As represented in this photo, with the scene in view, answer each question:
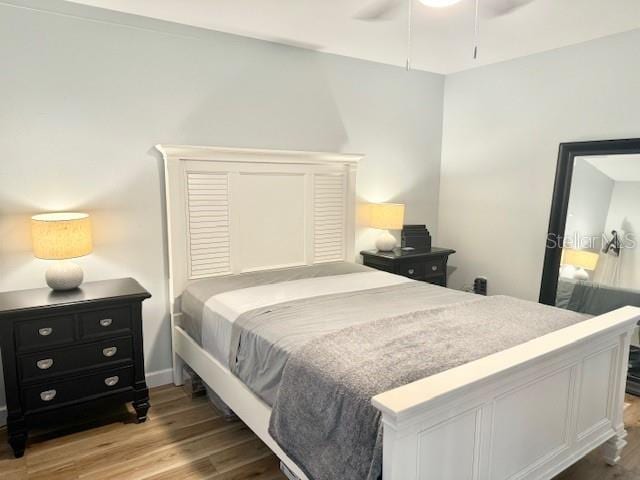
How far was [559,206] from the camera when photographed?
11.4 feet

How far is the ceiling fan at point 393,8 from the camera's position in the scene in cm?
252

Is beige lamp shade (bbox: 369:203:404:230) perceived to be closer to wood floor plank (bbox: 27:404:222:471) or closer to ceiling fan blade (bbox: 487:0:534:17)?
ceiling fan blade (bbox: 487:0:534:17)

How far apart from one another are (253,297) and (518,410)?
148 cm

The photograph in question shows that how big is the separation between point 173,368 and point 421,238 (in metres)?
2.33

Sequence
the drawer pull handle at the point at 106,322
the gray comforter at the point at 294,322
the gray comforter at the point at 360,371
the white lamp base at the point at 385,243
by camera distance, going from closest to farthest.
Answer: the gray comforter at the point at 360,371 → the gray comforter at the point at 294,322 → the drawer pull handle at the point at 106,322 → the white lamp base at the point at 385,243

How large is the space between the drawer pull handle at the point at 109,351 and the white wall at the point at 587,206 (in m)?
3.24

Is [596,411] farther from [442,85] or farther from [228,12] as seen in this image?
[442,85]

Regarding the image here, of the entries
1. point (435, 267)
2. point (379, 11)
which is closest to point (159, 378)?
point (435, 267)

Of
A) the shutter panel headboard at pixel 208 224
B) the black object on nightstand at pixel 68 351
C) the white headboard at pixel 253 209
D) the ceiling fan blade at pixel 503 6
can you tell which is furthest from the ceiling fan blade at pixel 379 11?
the black object on nightstand at pixel 68 351

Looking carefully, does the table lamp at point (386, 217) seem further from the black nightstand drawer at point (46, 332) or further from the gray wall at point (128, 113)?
the black nightstand drawer at point (46, 332)

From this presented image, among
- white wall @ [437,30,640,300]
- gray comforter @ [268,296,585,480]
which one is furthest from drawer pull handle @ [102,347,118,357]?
white wall @ [437,30,640,300]

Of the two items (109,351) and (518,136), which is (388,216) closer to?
(518,136)

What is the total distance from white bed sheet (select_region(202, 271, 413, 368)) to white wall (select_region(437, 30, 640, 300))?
135 cm

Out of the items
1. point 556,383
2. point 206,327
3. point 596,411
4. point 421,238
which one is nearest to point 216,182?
point 206,327
